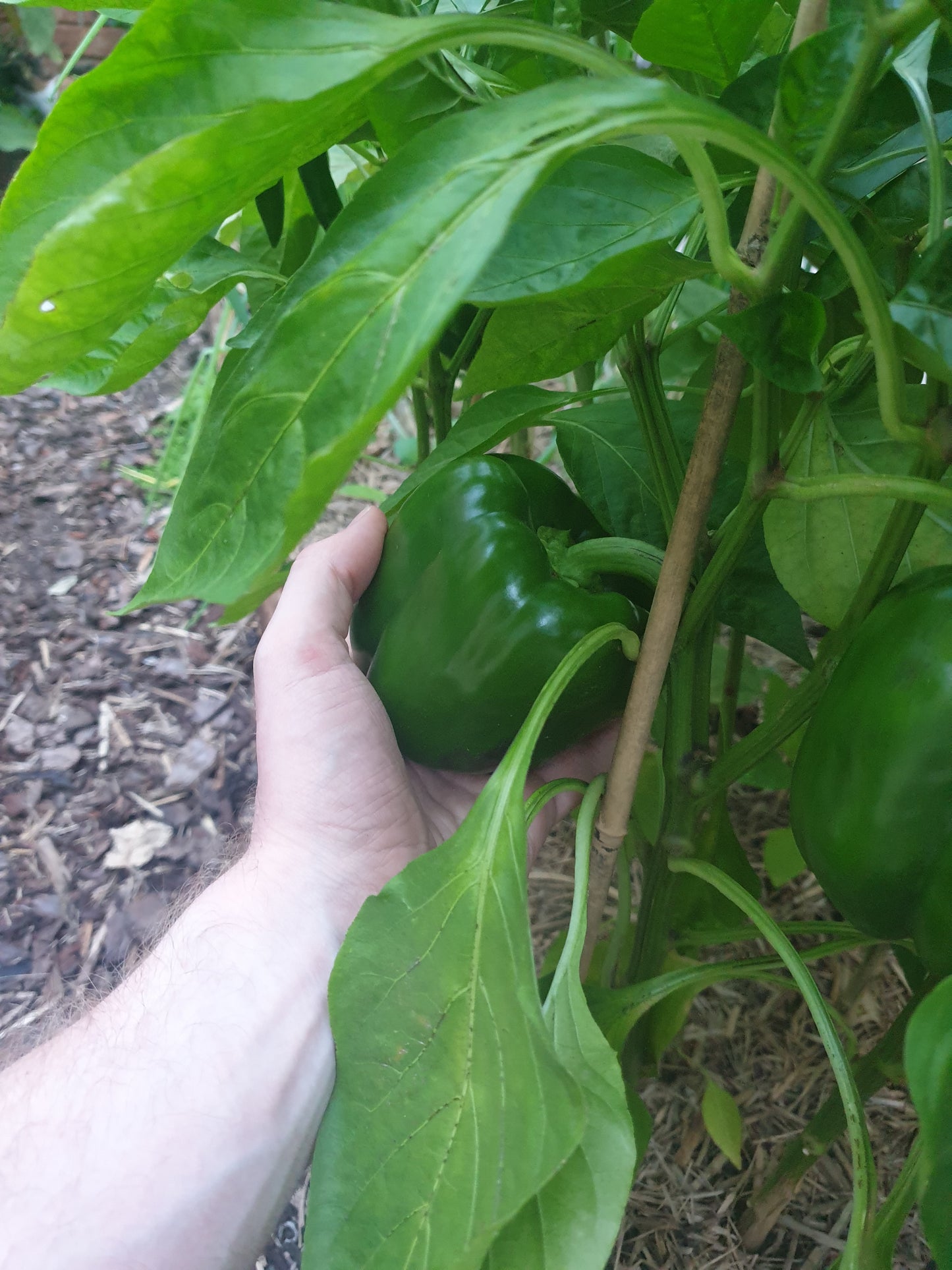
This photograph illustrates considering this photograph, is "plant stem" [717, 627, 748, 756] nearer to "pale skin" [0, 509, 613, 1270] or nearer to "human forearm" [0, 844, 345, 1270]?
"pale skin" [0, 509, 613, 1270]

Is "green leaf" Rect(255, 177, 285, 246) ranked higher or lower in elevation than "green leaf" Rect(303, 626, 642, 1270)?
higher

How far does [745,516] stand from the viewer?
1.44 feet

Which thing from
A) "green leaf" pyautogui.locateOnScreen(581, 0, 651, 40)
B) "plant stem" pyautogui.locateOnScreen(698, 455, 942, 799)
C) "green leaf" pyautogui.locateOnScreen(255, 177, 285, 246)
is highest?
"green leaf" pyautogui.locateOnScreen(581, 0, 651, 40)

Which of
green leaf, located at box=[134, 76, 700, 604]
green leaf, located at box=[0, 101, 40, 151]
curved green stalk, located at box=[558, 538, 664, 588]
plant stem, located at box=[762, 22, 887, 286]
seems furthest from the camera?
green leaf, located at box=[0, 101, 40, 151]

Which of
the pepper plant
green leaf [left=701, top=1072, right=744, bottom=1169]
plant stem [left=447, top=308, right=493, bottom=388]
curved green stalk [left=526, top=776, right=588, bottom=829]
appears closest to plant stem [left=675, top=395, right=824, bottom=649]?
the pepper plant

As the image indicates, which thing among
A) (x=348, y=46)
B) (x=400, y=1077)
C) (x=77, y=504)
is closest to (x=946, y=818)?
(x=400, y=1077)

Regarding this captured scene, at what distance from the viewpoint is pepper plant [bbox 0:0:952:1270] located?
26cm

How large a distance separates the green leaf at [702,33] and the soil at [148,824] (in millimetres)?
737

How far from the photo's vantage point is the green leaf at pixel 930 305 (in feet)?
1.09

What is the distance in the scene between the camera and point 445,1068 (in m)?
0.40

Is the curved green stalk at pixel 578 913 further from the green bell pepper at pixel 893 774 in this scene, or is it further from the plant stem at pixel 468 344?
the plant stem at pixel 468 344

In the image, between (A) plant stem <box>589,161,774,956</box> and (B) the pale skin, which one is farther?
(B) the pale skin

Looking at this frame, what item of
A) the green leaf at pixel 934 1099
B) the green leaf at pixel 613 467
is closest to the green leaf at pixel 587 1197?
the green leaf at pixel 934 1099

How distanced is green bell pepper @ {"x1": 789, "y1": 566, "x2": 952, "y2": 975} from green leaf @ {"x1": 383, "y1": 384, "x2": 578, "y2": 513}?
0.21 metres
